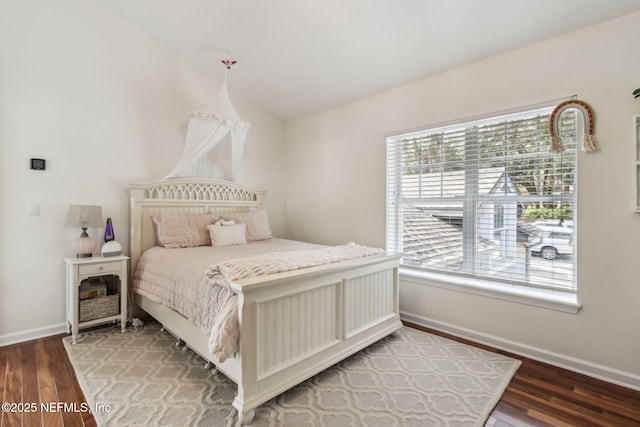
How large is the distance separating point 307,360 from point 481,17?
269cm

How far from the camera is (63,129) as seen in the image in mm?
A: 2859

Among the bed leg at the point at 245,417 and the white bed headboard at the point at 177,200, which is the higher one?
the white bed headboard at the point at 177,200

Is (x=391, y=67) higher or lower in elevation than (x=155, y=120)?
higher

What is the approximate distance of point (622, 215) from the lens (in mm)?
2064

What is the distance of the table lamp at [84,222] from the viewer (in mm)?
2734

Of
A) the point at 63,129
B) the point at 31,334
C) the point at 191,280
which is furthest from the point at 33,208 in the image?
the point at 191,280

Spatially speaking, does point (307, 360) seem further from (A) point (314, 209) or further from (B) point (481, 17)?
(B) point (481, 17)

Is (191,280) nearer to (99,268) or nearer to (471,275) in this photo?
(99,268)

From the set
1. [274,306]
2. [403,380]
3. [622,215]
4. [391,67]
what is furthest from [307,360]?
[391,67]

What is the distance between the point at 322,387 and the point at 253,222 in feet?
7.13

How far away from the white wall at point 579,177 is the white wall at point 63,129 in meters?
2.44

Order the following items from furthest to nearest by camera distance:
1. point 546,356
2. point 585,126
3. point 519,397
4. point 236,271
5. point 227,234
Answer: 1. point 227,234
2. point 546,356
3. point 585,126
4. point 519,397
5. point 236,271

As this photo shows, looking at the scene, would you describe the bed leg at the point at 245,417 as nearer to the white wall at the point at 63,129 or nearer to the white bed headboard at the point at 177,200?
the white bed headboard at the point at 177,200

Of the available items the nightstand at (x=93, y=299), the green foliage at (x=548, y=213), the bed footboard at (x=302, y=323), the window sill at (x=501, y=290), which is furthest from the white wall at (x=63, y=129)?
the green foliage at (x=548, y=213)
